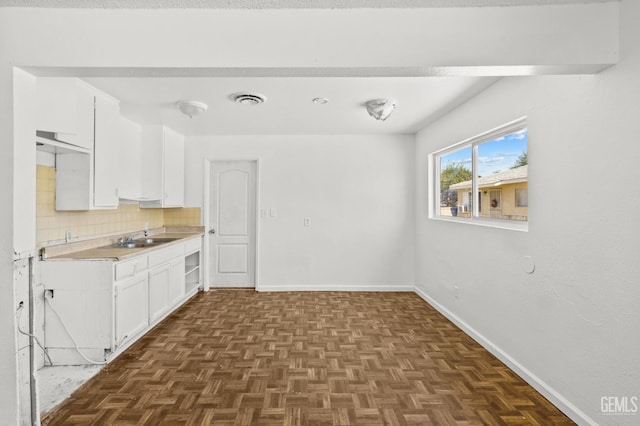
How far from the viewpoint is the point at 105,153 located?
3105 mm

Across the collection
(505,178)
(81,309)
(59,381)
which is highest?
(505,178)

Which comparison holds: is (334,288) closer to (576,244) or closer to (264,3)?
(576,244)

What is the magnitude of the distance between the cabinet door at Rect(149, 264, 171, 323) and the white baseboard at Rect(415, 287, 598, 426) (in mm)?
3275

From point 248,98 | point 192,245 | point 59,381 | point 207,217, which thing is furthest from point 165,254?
point 248,98

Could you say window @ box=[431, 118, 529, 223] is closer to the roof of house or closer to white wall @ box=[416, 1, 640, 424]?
the roof of house

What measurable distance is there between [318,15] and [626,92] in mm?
1683

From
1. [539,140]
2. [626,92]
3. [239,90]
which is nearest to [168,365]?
[239,90]

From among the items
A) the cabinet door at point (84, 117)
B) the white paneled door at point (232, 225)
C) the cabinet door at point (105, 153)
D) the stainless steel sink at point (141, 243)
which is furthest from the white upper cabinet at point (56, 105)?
the white paneled door at point (232, 225)

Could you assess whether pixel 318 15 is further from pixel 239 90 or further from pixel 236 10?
pixel 239 90

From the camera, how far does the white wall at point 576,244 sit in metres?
1.66

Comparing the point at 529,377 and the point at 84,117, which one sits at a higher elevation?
the point at 84,117

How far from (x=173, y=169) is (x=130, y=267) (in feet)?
6.42

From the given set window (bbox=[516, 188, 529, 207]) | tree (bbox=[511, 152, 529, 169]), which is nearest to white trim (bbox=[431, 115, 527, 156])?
tree (bbox=[511, 152, 529, 169])

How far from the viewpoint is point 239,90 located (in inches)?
117
